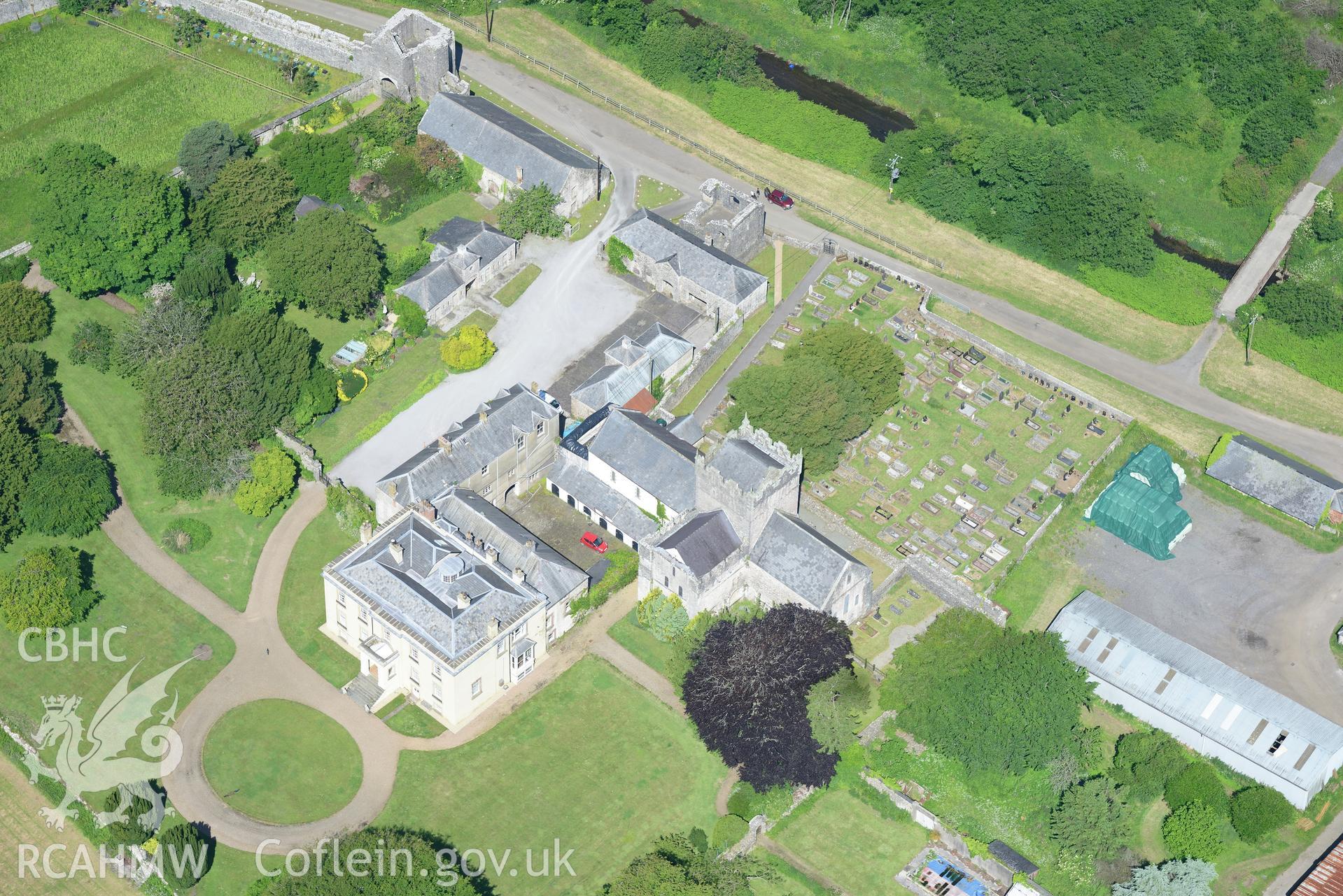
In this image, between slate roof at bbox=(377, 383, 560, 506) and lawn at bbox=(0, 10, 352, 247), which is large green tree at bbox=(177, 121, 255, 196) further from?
slate roof at bbox=(377, 383, 560, 506)

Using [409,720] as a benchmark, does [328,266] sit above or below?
above

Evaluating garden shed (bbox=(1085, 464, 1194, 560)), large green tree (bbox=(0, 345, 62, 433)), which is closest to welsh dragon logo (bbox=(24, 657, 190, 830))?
large green tree (bbox=(0, 345, 62, 433))

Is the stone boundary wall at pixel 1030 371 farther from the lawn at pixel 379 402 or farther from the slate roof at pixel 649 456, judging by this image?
the lawn at pixel 379 402

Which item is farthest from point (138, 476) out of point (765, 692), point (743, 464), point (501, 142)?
point (765, 692)

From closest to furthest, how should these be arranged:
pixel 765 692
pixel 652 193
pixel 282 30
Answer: pixel 765 692, pixel 652 193, pixel 282 30

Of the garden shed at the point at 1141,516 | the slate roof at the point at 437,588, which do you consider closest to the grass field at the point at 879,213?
the garden shed at the point at 1141,516

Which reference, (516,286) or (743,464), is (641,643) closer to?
(743,464)

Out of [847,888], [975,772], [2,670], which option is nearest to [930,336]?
[975,772]

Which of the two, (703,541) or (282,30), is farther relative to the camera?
(282,30)

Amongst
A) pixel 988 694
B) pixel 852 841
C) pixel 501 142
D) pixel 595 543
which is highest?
pixel 501 142
